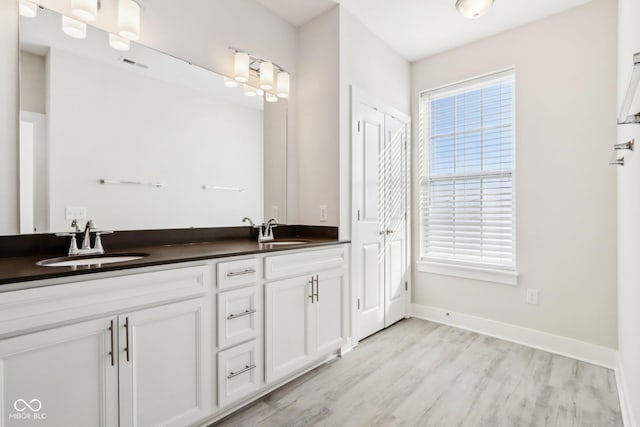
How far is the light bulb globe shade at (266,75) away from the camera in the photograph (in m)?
2.54

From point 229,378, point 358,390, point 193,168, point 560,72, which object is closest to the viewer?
point 229,378

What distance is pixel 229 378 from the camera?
1.70 m

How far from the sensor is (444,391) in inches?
79.1

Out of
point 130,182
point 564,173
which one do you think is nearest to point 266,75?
point 130,182

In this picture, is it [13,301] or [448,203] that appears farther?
[448,203]

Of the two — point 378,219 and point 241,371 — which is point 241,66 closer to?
point 378,219

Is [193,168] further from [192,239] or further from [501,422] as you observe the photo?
[501,422]

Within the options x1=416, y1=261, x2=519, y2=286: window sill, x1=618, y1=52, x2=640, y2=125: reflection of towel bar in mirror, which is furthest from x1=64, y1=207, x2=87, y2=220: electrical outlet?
x1=416, y1=261, x2=519, y2=286: window sill

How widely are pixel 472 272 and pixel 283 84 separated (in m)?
2.45

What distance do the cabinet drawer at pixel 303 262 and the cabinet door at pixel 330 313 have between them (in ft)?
0.23

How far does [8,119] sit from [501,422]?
2946mm

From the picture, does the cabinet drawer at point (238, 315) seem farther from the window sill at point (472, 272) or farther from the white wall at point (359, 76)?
the window sill at point (472, 272)

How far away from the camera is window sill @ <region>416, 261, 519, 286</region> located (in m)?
2.84

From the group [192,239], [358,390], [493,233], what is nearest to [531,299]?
[493,233]
